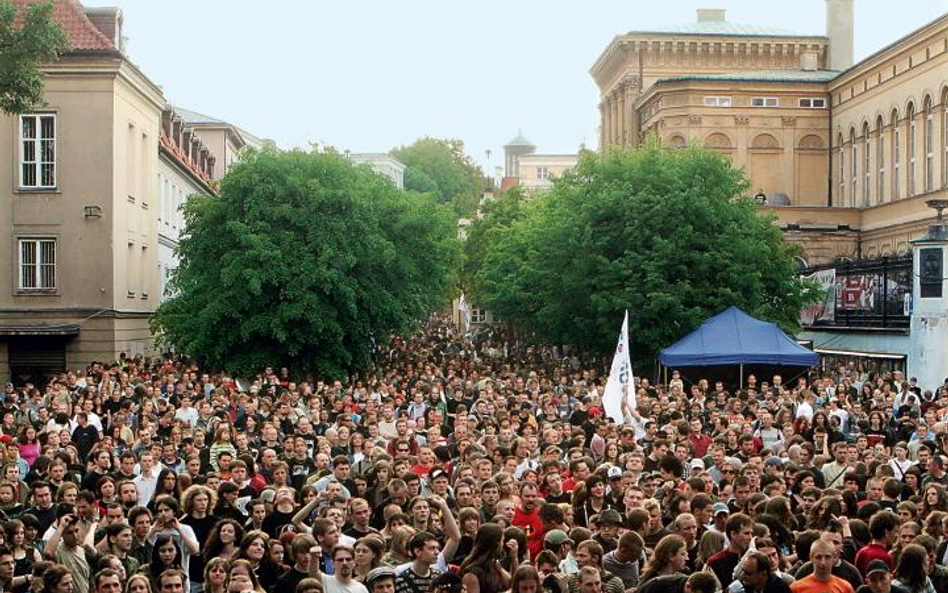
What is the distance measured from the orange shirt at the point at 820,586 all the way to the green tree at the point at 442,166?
460ft

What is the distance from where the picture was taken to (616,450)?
1825 cm

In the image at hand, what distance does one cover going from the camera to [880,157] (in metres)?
67.9

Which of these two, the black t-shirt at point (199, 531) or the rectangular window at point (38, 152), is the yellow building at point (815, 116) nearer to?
the rectangular window at point (38, 152)

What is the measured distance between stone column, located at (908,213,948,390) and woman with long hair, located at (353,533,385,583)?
83.0 ft

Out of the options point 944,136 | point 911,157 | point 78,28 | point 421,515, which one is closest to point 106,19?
point 78,28

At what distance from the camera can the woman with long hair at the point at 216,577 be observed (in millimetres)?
10797

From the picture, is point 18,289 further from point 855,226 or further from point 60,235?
point 855,226

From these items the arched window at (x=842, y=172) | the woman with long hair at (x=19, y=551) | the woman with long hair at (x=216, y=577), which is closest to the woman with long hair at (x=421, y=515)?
the woman with long hair at (x=216, y=577)

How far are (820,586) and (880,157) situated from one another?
5979 cm

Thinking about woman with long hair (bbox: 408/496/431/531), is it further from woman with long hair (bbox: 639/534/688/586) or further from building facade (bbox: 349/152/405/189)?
building facade (bbox: 349/152/405/189)

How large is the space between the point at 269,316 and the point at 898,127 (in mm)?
32504

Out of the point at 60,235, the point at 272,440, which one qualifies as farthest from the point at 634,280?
the point at 272,440

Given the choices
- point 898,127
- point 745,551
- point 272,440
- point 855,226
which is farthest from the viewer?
point 855,226

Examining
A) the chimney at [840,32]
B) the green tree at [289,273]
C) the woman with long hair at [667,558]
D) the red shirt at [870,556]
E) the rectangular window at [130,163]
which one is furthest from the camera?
the chimney at [840,32]
